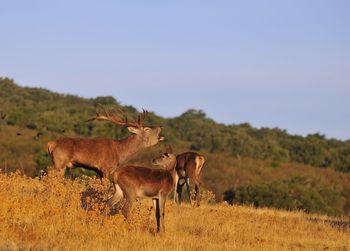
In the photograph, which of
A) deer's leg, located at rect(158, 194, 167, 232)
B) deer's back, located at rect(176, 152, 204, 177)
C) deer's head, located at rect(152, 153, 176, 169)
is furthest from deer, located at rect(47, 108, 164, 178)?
deer's leg, located at rect(158, 194, 167, 232)

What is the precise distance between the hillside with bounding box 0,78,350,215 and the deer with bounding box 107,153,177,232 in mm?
7467

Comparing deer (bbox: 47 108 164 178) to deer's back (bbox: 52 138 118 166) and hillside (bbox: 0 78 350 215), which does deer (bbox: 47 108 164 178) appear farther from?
hillside (bbox: 0 78 350 215)

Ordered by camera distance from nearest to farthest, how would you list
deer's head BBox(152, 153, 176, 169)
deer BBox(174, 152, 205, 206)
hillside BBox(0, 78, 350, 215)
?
deer's head BBox(152, 153, 176, 169)
deer BBox(174, 152, 205, 206)
hillside BBox(0, 78, 350, 215)

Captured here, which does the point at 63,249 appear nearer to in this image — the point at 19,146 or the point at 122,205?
the point at 122,205

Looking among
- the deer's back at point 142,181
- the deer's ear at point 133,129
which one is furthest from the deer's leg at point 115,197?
the deer's ear at point 133,129

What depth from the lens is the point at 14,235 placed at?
1253 centimetres

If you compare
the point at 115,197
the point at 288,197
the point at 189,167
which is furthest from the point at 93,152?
the point at 288,197

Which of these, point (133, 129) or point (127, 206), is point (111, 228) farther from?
point (133, 129)

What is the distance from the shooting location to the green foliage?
3148cm

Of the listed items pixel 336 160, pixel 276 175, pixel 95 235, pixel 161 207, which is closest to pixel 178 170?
pixel 161 207

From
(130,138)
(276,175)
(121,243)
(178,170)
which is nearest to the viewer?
(121,243)

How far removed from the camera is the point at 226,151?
5334 centimetres

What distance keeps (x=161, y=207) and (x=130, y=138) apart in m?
4.29

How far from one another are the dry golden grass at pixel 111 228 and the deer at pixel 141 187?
23 cm
